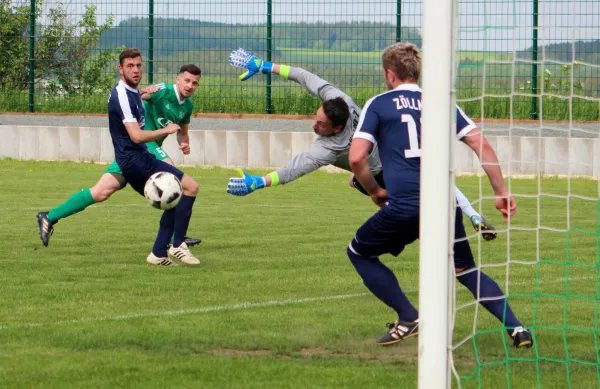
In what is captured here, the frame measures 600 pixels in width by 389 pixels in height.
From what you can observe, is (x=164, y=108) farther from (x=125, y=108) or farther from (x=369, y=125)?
(x=369, y=125)

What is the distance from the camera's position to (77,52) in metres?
22.8

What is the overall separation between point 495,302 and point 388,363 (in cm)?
82

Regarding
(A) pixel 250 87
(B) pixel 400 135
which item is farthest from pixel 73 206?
(A) pixel 250 87

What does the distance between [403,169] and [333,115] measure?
6.55 ft

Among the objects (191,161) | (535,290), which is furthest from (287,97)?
(535,290)

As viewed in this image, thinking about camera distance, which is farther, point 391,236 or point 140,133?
point 140,133

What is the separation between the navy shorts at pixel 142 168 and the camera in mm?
10102

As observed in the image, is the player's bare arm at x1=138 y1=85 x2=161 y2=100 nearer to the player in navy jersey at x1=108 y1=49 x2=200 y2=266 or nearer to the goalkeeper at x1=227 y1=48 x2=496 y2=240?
the player in navy jersey at x1=108 y1=49 x2=200 y2=266

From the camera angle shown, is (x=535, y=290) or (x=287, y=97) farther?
(x=287, y=97)

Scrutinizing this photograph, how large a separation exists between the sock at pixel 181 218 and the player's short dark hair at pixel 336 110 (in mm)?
2240

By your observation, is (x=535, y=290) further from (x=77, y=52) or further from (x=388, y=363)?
(x=77, y=52)

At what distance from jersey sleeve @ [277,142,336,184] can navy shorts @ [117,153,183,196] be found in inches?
53.7

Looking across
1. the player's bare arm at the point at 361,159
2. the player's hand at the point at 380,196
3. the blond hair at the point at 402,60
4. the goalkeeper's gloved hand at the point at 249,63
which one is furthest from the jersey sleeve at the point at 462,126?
the goalkeeper's gloved hand at the point at 249,63

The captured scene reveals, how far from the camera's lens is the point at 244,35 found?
848 inches
